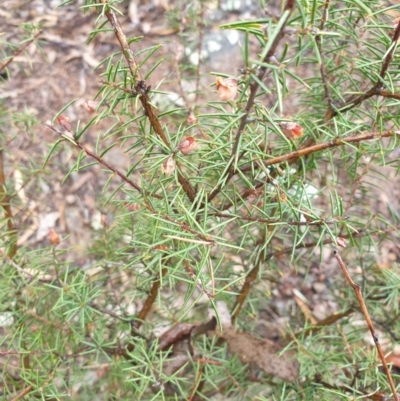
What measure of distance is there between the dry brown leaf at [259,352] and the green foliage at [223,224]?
3cm

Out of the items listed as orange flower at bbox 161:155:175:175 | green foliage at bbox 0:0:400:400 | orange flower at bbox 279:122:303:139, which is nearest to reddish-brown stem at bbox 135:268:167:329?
green foliage at bbox 0:0:400:400

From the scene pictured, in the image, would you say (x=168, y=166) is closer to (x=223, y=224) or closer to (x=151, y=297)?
(x=223, y=224)

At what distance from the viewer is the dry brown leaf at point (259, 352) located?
51.9 inches

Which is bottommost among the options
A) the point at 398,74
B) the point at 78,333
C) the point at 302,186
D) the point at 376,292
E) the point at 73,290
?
the point at 376,292

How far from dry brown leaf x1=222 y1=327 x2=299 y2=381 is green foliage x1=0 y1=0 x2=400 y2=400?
0.11ft

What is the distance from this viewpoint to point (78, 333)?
1181mm

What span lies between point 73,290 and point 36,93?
5.98ft

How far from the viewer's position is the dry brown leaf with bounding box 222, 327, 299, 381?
4.33 feet

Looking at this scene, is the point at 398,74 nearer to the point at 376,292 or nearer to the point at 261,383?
the point at 376,292

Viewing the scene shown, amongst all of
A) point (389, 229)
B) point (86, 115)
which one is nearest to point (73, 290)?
point (389, 229)

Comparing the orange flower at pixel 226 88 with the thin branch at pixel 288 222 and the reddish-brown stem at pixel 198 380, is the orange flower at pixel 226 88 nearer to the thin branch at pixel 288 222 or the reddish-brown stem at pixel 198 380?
the thin branch at pixel 288 222

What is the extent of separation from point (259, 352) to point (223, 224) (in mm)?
649

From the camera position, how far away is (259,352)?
1.34 m

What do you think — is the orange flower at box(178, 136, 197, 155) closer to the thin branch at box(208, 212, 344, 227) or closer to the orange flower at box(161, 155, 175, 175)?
the orange flower at box(161, 155, 175, 175)
